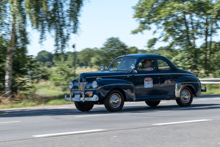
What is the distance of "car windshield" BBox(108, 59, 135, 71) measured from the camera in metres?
12.7

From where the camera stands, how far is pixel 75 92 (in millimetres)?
12250

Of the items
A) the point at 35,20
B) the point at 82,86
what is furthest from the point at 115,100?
the point at 35,20

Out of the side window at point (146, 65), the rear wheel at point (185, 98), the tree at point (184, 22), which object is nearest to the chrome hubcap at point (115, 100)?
the side window at point (146, 65)

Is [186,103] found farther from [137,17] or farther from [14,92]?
[137,17]

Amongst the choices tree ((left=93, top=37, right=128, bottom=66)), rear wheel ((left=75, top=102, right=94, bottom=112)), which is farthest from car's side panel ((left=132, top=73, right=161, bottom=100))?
tree ((left=93, top=37, right=128, bottom=66))

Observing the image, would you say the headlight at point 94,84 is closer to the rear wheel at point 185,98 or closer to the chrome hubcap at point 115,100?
the chrome hubcap at point 115,100

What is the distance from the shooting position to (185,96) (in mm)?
13742

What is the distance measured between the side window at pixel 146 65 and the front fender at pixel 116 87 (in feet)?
2.64

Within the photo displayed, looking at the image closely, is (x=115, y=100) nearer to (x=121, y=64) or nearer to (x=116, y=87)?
(x=116, y=87)

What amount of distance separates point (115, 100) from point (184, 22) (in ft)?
59.9

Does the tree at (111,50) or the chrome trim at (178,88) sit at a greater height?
the tree at (111,50)

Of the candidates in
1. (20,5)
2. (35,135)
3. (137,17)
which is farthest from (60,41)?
(35,135)

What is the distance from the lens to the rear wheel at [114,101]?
11.7 m

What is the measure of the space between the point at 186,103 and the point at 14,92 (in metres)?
11.4
